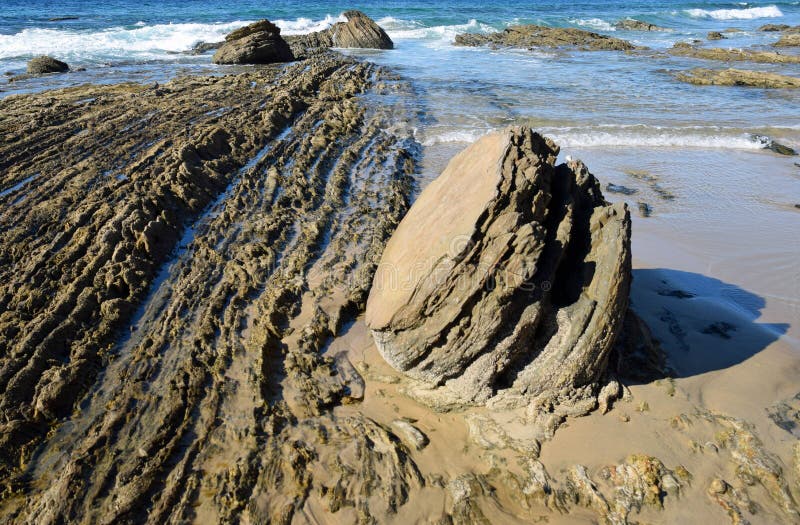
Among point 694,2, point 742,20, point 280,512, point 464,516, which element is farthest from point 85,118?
point 694,2

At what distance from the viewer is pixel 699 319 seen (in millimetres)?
5133

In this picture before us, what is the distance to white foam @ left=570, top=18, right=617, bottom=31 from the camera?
32.8 meters

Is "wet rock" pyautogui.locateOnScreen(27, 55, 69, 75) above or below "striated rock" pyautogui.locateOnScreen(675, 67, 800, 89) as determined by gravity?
below

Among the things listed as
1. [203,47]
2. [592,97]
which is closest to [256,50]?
[203,47]

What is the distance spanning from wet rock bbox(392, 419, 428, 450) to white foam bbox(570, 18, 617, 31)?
3512 cm

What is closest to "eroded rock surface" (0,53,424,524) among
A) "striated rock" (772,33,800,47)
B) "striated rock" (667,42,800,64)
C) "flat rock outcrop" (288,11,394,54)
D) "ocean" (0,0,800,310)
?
"ocean" (0,0,800,310)

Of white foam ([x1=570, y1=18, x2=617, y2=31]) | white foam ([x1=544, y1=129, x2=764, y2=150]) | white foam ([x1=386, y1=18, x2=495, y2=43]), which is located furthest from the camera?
white foam ([x1=570, y1=18, x2=617, y2=31])

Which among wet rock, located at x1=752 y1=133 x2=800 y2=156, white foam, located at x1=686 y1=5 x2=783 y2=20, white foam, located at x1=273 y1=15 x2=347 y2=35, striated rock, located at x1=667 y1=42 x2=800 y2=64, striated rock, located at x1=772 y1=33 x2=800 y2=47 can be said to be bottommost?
wet rock, located at x1=752 y1=133 x2=800 y2=156

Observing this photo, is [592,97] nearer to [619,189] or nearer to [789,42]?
[619,189]

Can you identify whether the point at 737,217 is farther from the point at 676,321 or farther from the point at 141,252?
the point at 141,252

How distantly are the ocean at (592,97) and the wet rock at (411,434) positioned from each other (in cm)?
412

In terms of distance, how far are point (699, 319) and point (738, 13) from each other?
48.0m

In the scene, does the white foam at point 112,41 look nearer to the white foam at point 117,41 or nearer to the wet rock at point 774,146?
the white foam at point 117,41

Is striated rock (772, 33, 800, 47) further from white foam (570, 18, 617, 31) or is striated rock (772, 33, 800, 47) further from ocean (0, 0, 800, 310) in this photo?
white foam (570, 18, 617, 31)
